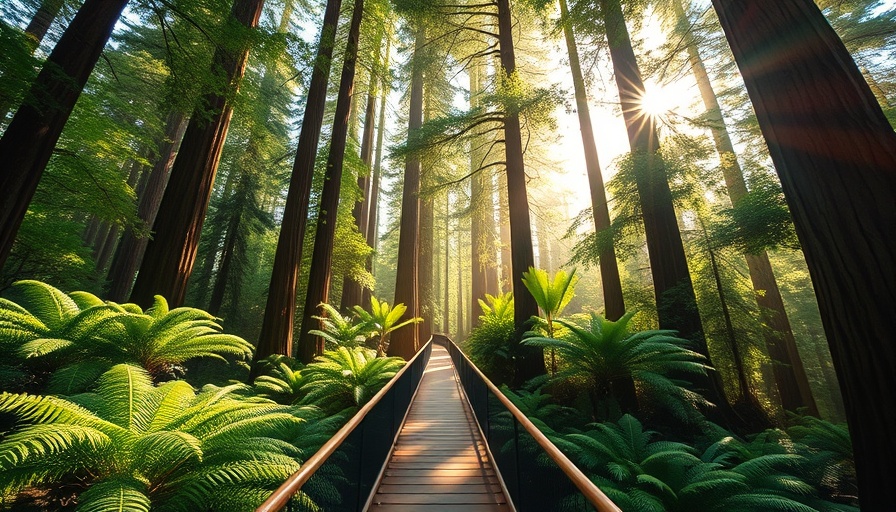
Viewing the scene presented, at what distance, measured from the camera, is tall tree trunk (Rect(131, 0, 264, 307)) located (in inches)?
199

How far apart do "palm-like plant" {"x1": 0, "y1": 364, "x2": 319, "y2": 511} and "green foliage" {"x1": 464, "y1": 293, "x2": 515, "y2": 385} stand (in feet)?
18.1

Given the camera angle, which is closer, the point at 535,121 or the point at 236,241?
the point at 535,121

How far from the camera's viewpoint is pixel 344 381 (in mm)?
4922

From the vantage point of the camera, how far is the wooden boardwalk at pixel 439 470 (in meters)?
3.05

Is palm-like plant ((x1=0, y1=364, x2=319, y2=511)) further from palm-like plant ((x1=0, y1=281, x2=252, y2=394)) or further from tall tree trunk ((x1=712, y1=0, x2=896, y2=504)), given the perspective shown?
tall tree trunk ((x1=712, y1=0, x2=896, y2=504))

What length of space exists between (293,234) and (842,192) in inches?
312

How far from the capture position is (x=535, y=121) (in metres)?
7.34

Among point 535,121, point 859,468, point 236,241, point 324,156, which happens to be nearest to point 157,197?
point 236,241

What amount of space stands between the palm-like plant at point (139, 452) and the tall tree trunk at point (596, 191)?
25.2ft

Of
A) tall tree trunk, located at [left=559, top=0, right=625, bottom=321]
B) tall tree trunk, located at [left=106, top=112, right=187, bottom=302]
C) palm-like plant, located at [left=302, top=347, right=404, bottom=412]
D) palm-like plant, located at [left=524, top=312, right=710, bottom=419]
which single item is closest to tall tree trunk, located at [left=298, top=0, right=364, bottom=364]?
palm-like plant, located at [left=302, top=347, right=404, bottom=412]

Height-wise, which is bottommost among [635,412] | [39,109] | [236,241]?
[635,412]

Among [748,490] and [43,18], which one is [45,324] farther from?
[43,18]

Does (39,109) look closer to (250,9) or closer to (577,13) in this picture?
(250,9)

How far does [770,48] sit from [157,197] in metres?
17.5
